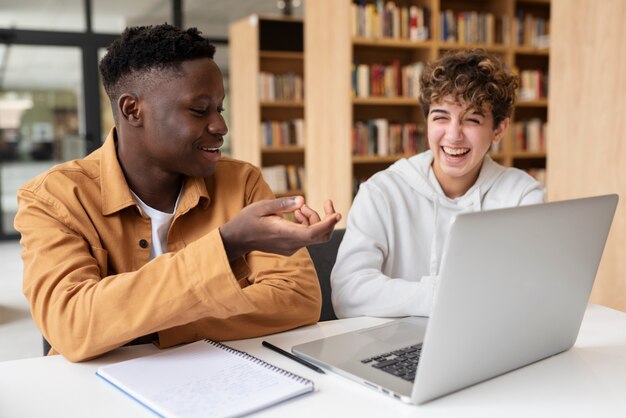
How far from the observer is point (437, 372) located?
34.1 inches

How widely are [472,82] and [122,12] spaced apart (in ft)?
20.1

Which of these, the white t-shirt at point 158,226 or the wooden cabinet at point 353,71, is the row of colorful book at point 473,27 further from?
the white t-shirt at point 158,226

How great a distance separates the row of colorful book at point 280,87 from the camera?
5.44 m

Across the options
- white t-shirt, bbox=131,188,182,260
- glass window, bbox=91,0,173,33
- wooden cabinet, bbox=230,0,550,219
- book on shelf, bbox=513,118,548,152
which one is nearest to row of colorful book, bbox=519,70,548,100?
wooden cabinet, bbox=230,0,550,219

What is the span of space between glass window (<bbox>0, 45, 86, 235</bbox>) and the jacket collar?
5.92 metres

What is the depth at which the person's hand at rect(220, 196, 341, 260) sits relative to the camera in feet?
3.16

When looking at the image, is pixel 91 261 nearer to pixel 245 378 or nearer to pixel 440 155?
pixel 245 378

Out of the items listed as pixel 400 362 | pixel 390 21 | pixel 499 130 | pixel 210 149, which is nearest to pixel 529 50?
pixel 390 21

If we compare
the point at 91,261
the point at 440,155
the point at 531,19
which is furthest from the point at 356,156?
the point at 91,261

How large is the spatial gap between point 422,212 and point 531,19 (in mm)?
3913

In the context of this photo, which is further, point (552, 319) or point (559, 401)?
point (552, 319)

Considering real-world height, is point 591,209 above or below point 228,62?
below

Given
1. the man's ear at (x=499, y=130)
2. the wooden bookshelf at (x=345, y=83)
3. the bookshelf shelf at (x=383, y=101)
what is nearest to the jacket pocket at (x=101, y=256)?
the man's ear at (x=499, y=130)

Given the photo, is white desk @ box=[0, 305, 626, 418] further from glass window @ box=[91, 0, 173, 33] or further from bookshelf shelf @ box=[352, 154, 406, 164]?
glass window @ box=[91, 0, 173, 33]
